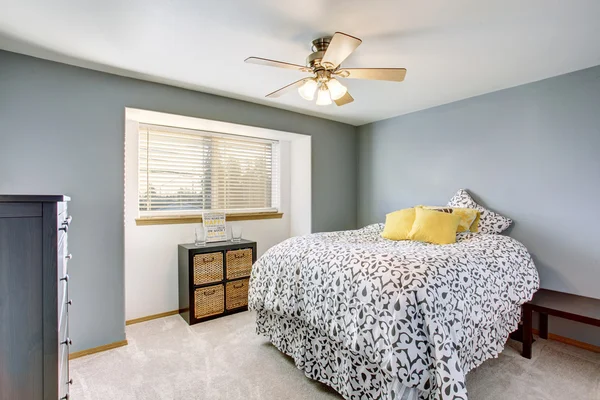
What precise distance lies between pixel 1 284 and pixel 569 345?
369 cm

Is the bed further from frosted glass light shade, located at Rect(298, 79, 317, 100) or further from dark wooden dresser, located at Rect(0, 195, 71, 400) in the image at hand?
dark wooden dresser, located at Rect(0, 195, 71, 400)

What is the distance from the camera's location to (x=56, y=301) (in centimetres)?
104

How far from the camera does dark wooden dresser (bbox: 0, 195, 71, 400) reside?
3.18 feet

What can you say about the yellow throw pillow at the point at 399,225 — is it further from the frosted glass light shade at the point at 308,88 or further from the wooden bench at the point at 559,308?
the frosted glass light shade at the point at 308,88

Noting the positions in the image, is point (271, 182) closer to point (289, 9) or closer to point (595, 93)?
point (289, 9)

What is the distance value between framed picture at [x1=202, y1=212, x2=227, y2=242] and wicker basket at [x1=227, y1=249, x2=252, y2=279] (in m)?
0.27

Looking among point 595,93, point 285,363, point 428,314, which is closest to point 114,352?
point 285,363

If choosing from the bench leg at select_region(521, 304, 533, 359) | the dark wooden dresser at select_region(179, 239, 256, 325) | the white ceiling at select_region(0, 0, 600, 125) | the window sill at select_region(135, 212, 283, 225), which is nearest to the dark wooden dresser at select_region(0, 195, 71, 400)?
the white ceiling at select_region(0, 0, 600, 125)

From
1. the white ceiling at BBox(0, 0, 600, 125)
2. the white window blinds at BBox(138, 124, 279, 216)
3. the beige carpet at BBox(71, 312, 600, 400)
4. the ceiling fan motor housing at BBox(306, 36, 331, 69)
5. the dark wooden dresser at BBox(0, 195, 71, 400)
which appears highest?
the white ceiling at BBox(0, 0, 600, 125)

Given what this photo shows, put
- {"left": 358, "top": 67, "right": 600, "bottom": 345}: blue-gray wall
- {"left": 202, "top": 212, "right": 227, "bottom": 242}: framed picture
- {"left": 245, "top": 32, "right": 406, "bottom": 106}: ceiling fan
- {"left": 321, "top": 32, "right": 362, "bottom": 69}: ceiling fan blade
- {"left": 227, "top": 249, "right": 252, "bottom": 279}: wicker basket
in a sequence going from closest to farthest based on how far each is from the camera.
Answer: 1. {"left": 321, "top": 32, "right": 362, "bottom": 69}: ceiling fan blade
2. {"left": 245, "top": 32, "right": 406, "bottom": 106}: ceiling fan
3. {"left": 358, "top": 67, "right": 600, "bottom": 345}: blue-gray wall
4. {"left": 227, "top": 249, "right": 252, "bottom": 279}: wicker basket
5. {"left": 202, "top": 212, "right": 227, "bottom": 242}: framed picture

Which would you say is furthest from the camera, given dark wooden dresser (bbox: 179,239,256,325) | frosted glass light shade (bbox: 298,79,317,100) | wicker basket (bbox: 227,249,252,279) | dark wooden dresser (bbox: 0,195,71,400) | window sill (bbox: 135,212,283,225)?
wicker basket (bbox: 227,249,252,279)

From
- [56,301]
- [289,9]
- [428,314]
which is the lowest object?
[428,314]

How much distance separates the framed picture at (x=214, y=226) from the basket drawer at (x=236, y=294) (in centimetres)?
52

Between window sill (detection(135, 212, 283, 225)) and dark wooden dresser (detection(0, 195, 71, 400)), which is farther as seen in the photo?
window sill (detection(135, 212, 283, 225))
